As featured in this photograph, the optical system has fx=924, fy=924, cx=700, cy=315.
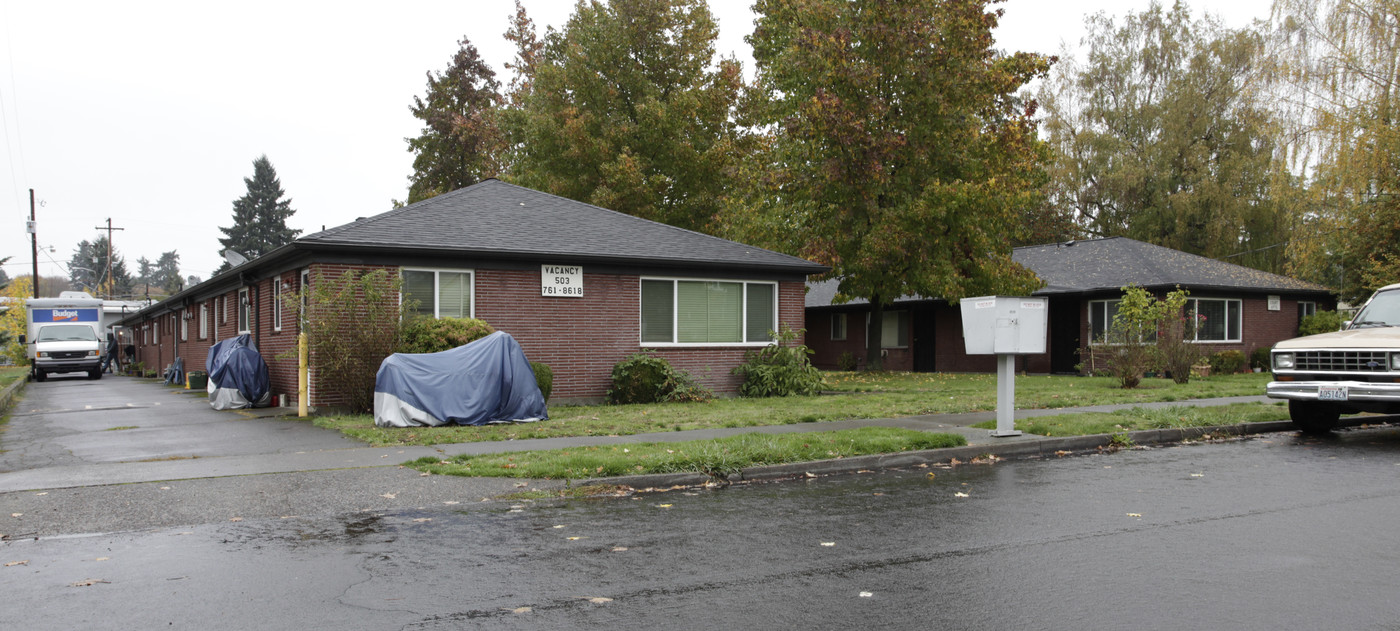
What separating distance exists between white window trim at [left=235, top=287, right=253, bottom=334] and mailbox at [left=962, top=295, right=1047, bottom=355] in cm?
1628

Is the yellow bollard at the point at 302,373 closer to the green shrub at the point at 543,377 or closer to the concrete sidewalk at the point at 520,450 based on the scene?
the green shrub at the point at 543,377

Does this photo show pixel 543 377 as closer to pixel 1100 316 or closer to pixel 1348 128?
pixel 1100 316

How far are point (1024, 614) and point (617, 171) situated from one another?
95.8ft

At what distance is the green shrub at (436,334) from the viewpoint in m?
15.6

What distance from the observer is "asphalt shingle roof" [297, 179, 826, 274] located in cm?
1672

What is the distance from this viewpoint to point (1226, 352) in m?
26.9

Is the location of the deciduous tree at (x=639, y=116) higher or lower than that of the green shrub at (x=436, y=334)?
higher

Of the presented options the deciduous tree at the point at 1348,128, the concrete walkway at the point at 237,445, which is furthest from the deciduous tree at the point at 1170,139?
the concrete walkway at the point at 237,445

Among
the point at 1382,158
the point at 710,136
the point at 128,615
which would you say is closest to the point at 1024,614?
the point at 128,615

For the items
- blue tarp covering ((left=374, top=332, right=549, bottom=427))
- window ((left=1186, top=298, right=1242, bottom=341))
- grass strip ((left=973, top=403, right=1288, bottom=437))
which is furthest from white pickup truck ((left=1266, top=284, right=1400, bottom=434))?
window ((left=1186, top=298, right=1242, bottom=341))

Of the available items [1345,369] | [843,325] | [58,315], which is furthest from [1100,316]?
[58,315]

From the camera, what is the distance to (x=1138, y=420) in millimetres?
13000

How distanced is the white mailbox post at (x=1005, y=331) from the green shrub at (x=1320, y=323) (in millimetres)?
20844

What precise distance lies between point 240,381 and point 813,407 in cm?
1104
